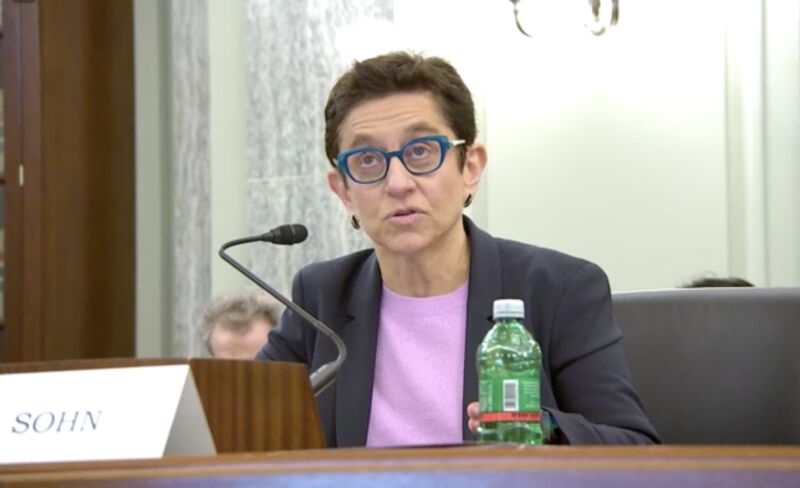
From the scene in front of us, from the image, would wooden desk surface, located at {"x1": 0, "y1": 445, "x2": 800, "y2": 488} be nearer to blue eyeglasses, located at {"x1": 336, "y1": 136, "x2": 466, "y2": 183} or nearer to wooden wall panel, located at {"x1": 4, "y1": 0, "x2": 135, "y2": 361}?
blue eyeglasses, located at {"x1": 336, "y1": 136, "x2": 466, "y2": 183}

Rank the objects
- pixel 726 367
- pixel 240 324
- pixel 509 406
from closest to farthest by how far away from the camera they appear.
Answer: pixel 509 406 → pixel 726 367 → pixel 240 324

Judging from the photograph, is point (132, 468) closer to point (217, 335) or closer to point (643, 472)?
point (643, 472)

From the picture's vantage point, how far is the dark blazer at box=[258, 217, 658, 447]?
195cm

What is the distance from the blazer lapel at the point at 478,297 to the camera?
2002 mm

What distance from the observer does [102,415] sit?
114 centimetres

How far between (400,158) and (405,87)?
0.46 feet

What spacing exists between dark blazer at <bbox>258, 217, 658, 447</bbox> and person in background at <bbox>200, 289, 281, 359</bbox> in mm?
780

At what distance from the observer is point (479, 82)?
367cm

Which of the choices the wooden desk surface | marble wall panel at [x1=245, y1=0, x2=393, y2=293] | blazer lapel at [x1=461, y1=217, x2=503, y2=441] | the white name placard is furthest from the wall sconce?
the wooden desk surface

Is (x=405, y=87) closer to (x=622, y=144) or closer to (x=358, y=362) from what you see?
(x=358, y=362)

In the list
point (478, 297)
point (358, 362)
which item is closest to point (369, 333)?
point (358, 362)

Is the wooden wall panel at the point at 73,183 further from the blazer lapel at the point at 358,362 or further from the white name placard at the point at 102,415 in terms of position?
the white name placard at the point at 102,415

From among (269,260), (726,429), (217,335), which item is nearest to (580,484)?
(726,429)

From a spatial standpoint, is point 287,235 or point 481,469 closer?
point 481,469
